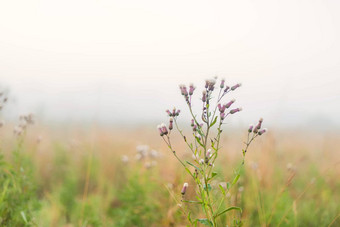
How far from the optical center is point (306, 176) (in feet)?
19.3

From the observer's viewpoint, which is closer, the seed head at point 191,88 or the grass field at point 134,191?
the seed head at point 191,88

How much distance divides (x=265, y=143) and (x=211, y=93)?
10.1 ft

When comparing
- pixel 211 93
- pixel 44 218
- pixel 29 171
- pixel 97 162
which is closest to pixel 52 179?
pixel 97 162

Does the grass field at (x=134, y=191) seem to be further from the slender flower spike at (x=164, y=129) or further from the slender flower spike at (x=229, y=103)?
the slender flower spike at (x=229, y=103)

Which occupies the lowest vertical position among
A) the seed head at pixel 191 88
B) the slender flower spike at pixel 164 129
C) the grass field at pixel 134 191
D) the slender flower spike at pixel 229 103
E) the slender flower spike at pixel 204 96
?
the grass field at pixel 134 191

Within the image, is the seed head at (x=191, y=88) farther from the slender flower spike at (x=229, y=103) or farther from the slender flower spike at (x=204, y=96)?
the slender flower spike at (x=229, y=103)

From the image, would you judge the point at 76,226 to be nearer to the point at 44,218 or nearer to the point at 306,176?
the point at 44,218

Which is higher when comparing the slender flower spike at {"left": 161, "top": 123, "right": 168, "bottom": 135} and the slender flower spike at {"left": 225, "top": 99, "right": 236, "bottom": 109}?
the slender flower spike at {"left": 225, "top": 99, "right": 236, "bottom": 109}

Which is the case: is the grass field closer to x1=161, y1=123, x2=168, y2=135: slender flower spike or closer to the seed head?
x1=161, y1=123, x2=168, y2=135: slender flower spike

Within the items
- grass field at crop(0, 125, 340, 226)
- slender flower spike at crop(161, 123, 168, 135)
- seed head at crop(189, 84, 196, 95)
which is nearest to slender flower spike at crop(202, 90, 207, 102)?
seed head at crop(189, 84, 196, 95)

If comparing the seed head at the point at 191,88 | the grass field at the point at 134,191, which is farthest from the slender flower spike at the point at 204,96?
the grass field at the point at 134,191

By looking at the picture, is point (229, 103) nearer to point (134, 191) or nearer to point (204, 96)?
point (204, 96)

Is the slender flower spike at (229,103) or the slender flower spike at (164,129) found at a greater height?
the slender flower spike at (229,103)

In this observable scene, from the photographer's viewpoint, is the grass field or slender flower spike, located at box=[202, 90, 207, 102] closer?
slender flower spike, located at box=[202, 90, 207, 102]
